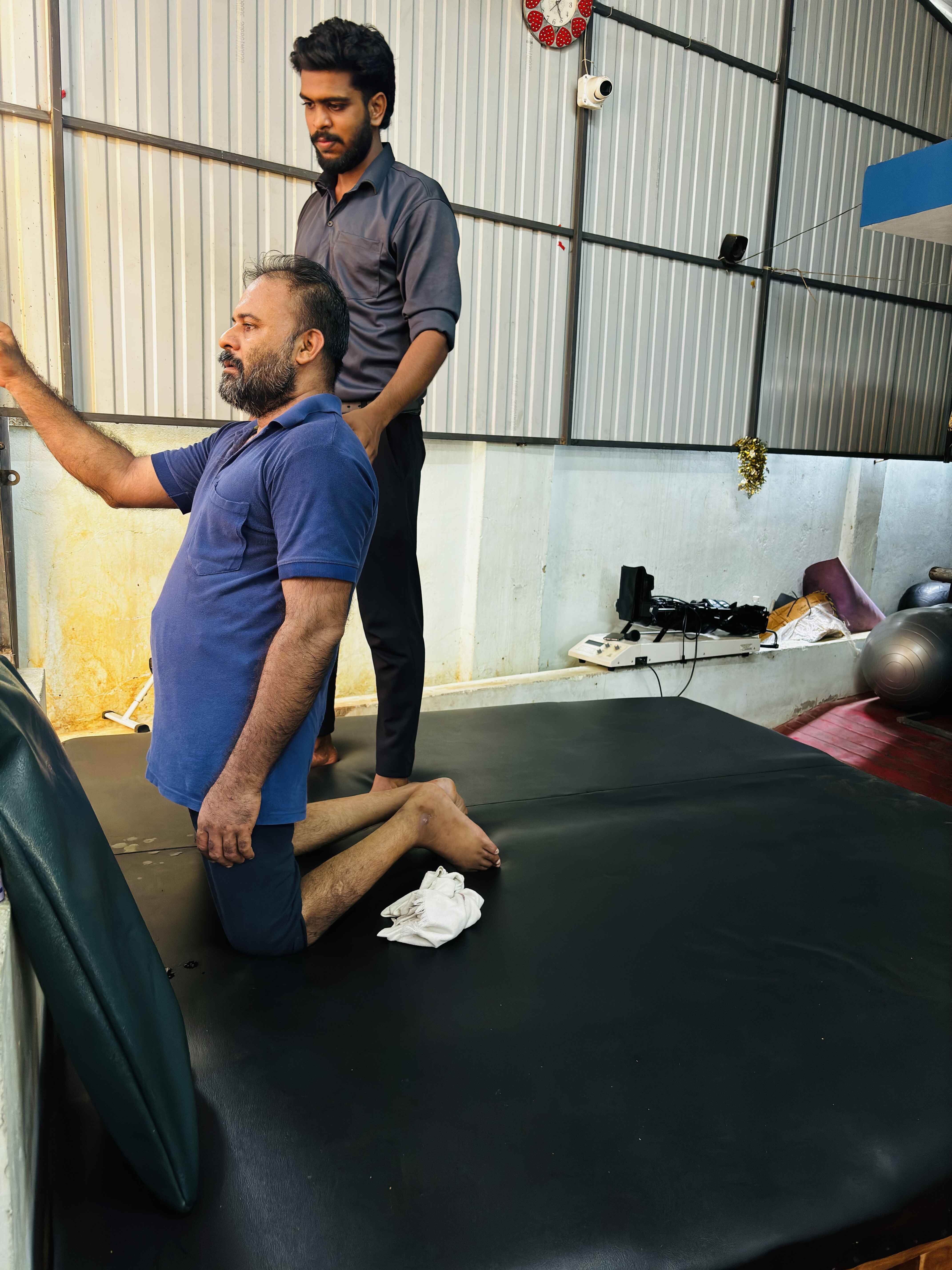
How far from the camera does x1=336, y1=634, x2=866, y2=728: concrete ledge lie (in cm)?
462

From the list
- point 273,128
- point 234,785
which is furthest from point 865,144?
point 234,785

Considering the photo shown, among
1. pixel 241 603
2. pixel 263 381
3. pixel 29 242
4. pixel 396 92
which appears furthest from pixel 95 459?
pixel 396 92

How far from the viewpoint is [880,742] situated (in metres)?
5.29

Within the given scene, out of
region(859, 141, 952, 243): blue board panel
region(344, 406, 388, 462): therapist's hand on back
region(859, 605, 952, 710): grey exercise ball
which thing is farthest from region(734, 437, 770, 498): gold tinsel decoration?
region(344, 406, 388, 462): therapist's hand on back

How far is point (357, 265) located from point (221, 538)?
44.3 inches

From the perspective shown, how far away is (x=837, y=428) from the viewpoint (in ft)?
20.7

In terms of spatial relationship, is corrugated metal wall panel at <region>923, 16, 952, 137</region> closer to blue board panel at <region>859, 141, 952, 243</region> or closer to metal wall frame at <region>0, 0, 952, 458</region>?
metal wall frame at <region>0, 0, 952, 458</region>

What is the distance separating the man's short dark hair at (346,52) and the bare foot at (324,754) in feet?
5.37

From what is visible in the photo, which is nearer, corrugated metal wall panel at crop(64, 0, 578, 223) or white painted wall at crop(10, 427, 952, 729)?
corrugated metal wall panel at crop(64, 0, 578, 223)

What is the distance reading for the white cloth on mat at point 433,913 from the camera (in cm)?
159

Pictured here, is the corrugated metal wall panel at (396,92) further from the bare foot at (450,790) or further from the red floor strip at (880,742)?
the red floor strip at (880,742)

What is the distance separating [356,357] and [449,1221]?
75.4 inches

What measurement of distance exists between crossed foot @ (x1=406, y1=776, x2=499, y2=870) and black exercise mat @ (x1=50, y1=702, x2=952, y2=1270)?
5 cm

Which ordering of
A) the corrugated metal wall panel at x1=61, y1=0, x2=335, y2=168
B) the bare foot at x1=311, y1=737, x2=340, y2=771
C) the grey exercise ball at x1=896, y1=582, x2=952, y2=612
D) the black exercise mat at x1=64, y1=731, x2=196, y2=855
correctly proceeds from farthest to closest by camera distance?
1. the grey exercise ball at x1=896, y1=582, x2=952, y2=612
2. the corrugated metal wall panel at x1=61, y1=0, x2=335, y2=168
3. the bare foot at x1=311, y1=737, x2=340, y2=771
4. the black exercise mat at x1=64, y1=731, x2=196, y2=855
